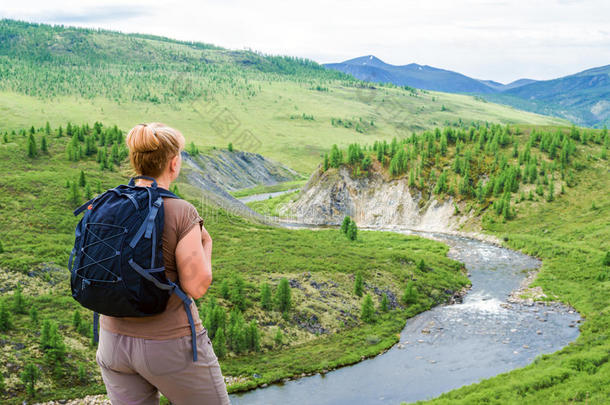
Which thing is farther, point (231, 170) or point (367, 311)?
point (231, 170)

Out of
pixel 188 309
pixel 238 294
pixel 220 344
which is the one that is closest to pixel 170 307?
pixel 188 309

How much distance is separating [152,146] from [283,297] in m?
36.4

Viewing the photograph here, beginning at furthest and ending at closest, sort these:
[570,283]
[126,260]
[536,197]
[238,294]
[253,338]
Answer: [536,197] → [570,283] → [238,294] → [253,338] → [126,260]

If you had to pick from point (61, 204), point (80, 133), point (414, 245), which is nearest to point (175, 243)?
point (61, 204)

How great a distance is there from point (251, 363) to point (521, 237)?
53967 mm

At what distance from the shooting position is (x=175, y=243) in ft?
17.9

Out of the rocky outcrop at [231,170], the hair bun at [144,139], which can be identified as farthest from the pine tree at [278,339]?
the rocky outcrop at [231,170]

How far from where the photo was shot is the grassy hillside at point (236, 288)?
29.8 meters

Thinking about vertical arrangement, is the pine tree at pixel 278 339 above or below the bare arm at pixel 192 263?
below

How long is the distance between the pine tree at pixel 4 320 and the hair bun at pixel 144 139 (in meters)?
31.1

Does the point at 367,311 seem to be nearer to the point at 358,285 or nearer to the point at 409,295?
the point at 358,285

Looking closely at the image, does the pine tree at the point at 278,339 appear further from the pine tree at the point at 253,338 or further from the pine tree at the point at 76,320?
the pine tree at the point at 76,320

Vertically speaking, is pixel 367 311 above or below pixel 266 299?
below

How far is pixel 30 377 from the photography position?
88.8ft
